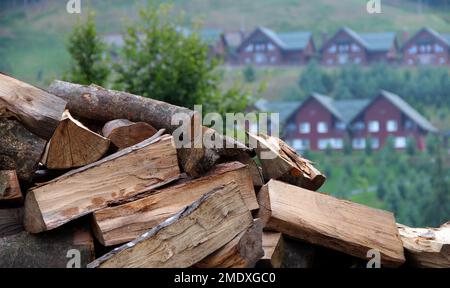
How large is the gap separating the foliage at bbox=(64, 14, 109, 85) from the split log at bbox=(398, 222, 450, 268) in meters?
11.2

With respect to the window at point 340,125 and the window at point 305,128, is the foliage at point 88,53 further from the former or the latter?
the window at point 340,125

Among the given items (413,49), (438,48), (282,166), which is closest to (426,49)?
(438,48)

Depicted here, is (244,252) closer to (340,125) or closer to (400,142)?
(400,142)

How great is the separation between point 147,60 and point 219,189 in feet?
41.3

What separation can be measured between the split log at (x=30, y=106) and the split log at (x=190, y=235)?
2.06ft

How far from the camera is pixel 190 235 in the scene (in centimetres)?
305

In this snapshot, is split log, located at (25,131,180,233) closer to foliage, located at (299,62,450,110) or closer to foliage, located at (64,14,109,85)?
foliage, located at (64,14,109,85)

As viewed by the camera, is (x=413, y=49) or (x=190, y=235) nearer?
(x=190, y=235)

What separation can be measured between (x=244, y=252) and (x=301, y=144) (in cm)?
4007

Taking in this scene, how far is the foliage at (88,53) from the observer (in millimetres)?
14391

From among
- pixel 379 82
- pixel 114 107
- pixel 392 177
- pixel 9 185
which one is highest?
pixel 114 107

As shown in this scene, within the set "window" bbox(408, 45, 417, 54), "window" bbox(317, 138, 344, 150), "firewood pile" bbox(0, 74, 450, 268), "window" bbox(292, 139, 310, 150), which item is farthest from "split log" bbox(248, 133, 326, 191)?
"window" bbox(408, 45, 417, 54)

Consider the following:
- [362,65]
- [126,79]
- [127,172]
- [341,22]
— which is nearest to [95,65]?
[126,79]

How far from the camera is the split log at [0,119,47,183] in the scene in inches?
124
